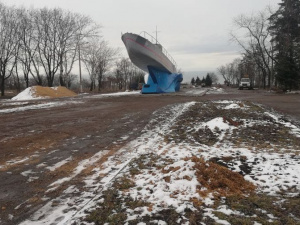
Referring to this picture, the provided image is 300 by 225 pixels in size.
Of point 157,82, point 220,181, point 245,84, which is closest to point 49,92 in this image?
point 157,82

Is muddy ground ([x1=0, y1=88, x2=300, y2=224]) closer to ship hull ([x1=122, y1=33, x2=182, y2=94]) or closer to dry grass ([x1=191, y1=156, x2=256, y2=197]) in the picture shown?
dry grass ([x1=191, y1=156, x2=256, y2=197])

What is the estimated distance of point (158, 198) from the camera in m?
3.45

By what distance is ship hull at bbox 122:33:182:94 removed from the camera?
86.7 ft

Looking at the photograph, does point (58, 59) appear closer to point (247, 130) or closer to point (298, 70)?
point (298, 70)

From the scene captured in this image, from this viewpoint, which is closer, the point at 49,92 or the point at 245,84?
the point at 49,92

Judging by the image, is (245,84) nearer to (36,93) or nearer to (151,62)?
(151,62)

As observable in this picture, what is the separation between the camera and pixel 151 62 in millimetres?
29469

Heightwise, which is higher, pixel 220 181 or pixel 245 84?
pixel 245 84

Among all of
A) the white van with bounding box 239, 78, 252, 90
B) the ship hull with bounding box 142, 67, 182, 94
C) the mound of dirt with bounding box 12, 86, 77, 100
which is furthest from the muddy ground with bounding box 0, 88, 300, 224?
the white van with bounding box 239, 78, 252, 90

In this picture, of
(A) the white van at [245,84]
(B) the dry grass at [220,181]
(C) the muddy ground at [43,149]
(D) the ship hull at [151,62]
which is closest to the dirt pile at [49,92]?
(D) the ship hull at [151,62]

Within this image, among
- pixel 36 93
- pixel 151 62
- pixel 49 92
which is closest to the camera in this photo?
pixel 36 93

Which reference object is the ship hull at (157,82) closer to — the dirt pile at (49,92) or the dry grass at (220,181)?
the dirt pile at (49,92)

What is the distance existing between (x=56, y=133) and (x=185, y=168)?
4904 mm

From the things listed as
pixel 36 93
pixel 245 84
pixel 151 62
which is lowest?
pixel 36 93
